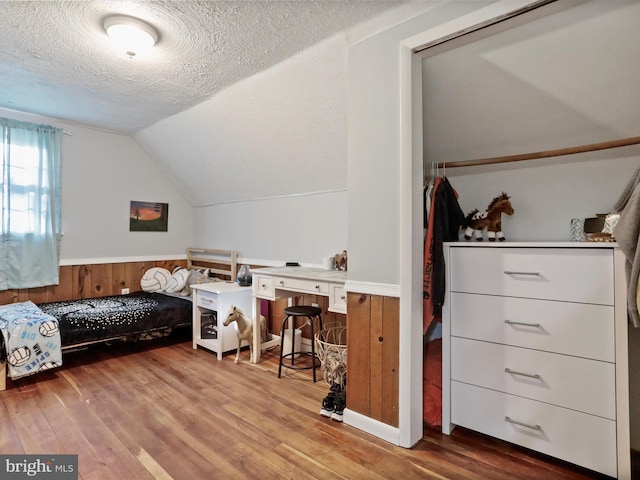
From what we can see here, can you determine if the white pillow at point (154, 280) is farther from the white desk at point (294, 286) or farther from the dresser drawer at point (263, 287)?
the dresser drawer at point (263, 287)

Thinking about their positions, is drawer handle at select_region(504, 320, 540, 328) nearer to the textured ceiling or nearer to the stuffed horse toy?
the textured ceiling

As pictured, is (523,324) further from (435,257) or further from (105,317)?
(105,317)

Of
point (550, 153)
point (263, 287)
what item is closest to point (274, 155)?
point (263, 287)

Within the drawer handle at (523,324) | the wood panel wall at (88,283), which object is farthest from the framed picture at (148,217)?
the drawer handle at (523,324)

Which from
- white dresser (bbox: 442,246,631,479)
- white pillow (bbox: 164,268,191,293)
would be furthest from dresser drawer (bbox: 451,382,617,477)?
white pillow (bbox: 164,268,191,293)

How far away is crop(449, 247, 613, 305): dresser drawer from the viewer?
5.15 feet

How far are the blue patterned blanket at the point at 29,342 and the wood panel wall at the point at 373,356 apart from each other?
239 cm

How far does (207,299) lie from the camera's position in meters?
3.33

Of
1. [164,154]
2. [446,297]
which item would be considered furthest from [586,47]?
[164,154]

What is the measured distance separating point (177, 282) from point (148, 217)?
96 cm

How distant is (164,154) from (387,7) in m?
3.20

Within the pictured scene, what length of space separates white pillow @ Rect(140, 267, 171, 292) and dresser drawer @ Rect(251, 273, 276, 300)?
1835 millimetres

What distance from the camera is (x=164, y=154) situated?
13.6 ft

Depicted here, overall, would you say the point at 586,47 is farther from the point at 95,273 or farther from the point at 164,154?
the point at 95,273
